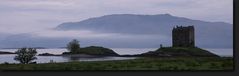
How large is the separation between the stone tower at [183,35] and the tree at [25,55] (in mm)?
1165

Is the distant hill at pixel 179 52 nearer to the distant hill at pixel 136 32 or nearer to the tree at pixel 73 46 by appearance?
the distant hill at pixel 136 32

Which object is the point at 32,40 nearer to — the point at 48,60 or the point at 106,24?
the point at 48,60

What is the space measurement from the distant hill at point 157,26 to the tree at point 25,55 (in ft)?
0.97

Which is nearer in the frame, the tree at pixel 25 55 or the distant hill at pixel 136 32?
the distant hill at pixel 136 32

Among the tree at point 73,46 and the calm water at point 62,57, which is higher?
the tree at point 73,46

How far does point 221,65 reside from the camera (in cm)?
363

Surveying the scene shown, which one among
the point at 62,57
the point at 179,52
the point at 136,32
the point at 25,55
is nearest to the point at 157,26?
the point at 136,32

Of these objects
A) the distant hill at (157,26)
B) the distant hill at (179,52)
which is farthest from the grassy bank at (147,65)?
the distant hill at (157,26)

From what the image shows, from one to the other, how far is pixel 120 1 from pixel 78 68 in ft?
2.14

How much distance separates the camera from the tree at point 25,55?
12.4ft

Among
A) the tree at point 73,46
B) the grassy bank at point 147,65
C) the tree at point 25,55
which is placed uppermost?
the tree at point 73,46

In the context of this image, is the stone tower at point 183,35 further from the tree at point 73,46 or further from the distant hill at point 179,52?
the tree at point 73,46

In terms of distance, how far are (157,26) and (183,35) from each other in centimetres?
23

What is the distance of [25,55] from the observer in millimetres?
3783
